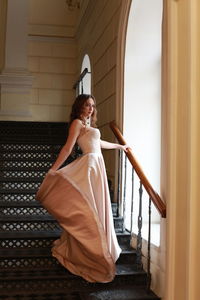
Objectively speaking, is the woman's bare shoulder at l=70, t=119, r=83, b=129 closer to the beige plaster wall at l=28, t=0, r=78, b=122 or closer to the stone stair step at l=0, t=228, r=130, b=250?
the stone stair step at l=0, t=228, r=130, b=250

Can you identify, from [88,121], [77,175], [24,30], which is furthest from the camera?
[24,30]

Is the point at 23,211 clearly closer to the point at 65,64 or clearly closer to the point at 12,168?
the point at 12,168

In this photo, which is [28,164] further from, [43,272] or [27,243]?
[43,272]

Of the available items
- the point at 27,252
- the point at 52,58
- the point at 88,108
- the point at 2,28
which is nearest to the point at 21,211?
the point at 27,252

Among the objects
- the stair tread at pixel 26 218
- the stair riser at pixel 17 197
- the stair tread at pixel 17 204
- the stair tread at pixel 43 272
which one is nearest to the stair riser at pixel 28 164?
the stair riser at pixel 17 197

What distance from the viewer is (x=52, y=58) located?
802 cm

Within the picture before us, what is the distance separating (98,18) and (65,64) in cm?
253

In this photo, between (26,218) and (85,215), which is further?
(26,218)

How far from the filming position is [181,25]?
1798mm

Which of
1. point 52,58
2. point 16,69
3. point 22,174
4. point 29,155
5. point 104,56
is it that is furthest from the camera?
point 52,58

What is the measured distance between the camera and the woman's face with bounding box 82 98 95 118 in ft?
10.7

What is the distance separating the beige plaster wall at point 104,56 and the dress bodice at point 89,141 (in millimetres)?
1143

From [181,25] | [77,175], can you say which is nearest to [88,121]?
[77,175]

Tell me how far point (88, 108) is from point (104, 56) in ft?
6.38
